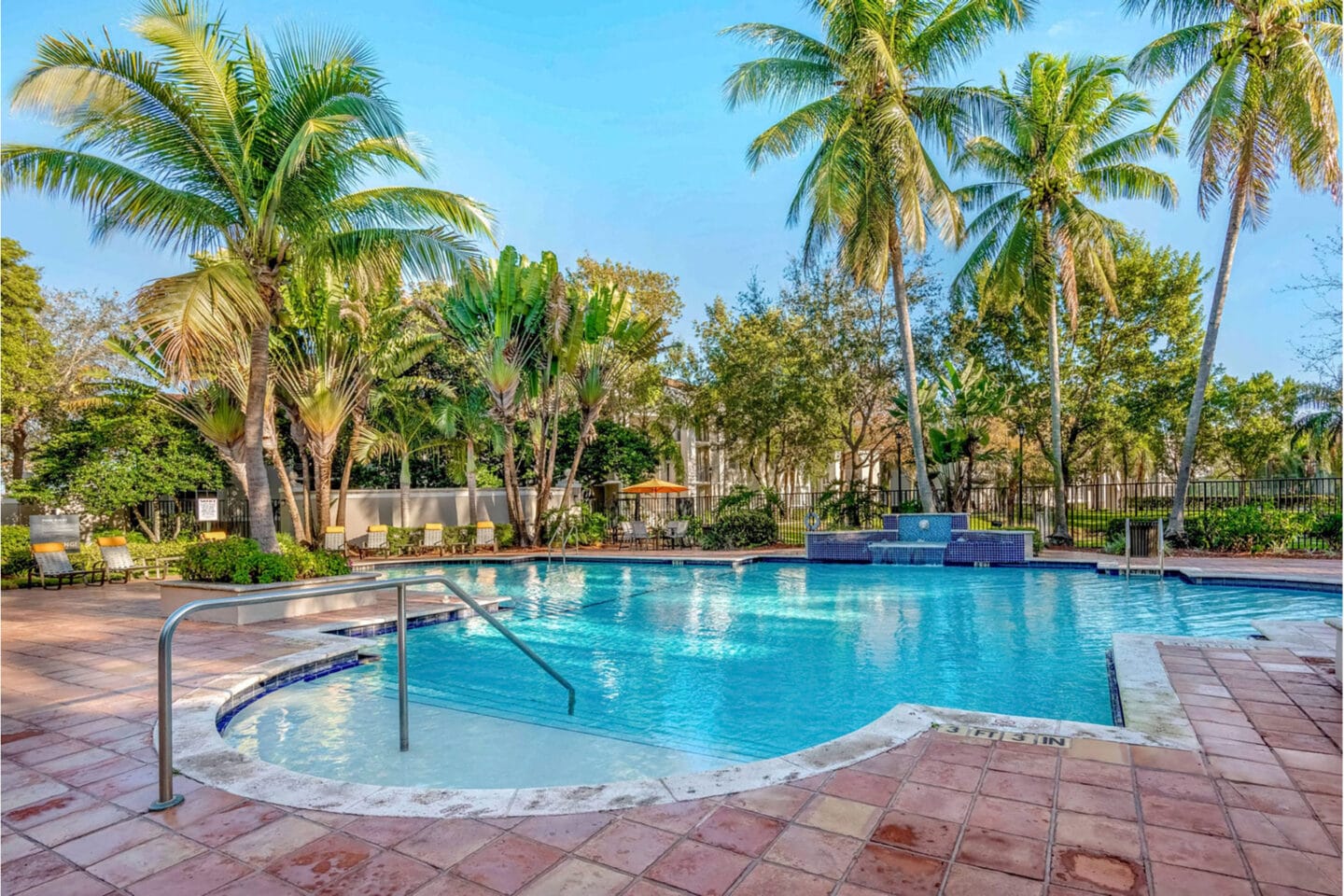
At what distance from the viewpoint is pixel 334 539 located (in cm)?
1614

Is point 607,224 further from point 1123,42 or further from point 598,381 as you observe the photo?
point 1123,42

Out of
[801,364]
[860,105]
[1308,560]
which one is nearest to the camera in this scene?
[1308,560]

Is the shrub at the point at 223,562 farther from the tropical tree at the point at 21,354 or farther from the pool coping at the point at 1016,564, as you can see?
the tropical tree at the point at 21,354

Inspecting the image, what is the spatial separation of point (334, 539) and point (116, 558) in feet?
14.5

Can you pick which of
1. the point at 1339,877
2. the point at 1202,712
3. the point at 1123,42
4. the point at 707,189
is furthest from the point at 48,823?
the point at 707,189

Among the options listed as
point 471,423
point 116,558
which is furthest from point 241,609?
point 471,423

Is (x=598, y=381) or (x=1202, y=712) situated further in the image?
(x=598, y=381)

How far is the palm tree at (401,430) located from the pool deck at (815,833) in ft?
47.4

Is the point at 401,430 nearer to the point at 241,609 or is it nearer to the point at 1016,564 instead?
the point at 241,609

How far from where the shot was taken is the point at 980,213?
58.9 ft

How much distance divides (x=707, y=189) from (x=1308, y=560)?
956 inches

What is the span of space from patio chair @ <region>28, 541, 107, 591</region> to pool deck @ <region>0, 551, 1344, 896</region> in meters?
9.94

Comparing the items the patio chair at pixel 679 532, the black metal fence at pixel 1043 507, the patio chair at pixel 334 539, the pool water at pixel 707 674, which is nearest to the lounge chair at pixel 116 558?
the patio chair at pixel 334 539

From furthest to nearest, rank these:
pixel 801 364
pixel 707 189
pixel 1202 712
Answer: pixel 707 189, pixel 801 364, pixel 1202 712
